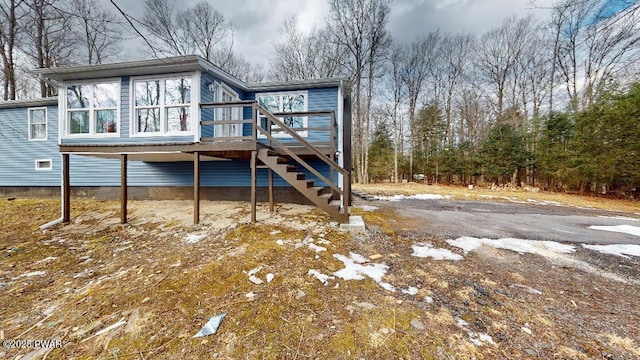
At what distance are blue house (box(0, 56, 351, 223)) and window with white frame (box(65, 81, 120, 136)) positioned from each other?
29 mm

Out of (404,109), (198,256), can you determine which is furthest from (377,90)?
(198,256)

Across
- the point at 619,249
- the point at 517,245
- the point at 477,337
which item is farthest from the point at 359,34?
the point at 477,337

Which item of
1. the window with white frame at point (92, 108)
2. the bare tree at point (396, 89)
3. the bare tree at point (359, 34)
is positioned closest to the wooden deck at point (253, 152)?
the window with white frame at point (92, 108)

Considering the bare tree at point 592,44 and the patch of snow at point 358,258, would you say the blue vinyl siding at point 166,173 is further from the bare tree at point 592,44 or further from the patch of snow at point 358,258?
the bare tree at point 592,44

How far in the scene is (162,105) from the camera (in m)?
6.48

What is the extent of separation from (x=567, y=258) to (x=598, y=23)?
11.8 feet

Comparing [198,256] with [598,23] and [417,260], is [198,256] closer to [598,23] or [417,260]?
[417,260]

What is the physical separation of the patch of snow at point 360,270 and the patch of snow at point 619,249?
4.28 meters

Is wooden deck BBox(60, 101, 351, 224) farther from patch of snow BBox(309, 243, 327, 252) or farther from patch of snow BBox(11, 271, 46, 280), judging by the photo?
patch of snow BBox(11, 271, 46, 280)

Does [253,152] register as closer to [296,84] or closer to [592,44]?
[296,84]

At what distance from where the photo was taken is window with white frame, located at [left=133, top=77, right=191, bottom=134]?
21.4ft

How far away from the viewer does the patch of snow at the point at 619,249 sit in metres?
4.27

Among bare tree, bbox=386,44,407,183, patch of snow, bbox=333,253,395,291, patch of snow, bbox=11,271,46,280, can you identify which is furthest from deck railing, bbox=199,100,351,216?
bare tree, bbox=386,44,407,183

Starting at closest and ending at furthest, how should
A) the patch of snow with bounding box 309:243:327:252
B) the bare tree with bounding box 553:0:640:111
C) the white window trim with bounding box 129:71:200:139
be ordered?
the bare tree with bounding box 553:0:640:111, the patch of snow with bounding box 309:243:327:252, the white window trim with bounding box 129:71:200:139
